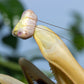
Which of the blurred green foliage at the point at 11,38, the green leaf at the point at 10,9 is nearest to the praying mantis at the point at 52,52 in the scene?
the blurred green foliage at the point at 11,38

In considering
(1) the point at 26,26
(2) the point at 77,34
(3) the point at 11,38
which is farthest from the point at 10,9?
(1) the point at 26,26

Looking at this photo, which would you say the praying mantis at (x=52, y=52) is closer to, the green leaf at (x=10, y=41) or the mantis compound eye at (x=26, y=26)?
the mantis compound eye at (x=26, y=26)

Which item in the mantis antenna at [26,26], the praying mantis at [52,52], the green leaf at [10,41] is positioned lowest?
the green leaf at [10,41]

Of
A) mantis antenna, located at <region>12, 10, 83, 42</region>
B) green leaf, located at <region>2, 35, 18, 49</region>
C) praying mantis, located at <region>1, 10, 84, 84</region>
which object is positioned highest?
mantis antenna, located at <region>12, 10, 83, 42</region>

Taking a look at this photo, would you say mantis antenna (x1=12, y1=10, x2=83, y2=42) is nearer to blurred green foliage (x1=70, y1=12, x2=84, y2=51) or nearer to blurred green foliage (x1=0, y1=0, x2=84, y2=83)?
blurred green foliage (x1=0, y1=0, x2=84, y2=83)

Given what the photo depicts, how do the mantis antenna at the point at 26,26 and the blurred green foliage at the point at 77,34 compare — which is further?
the blurred green foliage at the point at 77,34

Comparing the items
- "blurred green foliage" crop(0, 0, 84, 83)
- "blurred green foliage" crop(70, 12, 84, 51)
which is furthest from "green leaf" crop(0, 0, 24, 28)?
"blurred green foliage" crop(70, 12, 84, 51)

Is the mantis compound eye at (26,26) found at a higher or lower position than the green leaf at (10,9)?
higher

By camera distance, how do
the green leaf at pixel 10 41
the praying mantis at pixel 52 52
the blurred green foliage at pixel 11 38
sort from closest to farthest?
1. the praying mantis at pixel 52 52
2. the blurred green foliage at pixel 11 38
3. the green leaf at pixel 10 41
